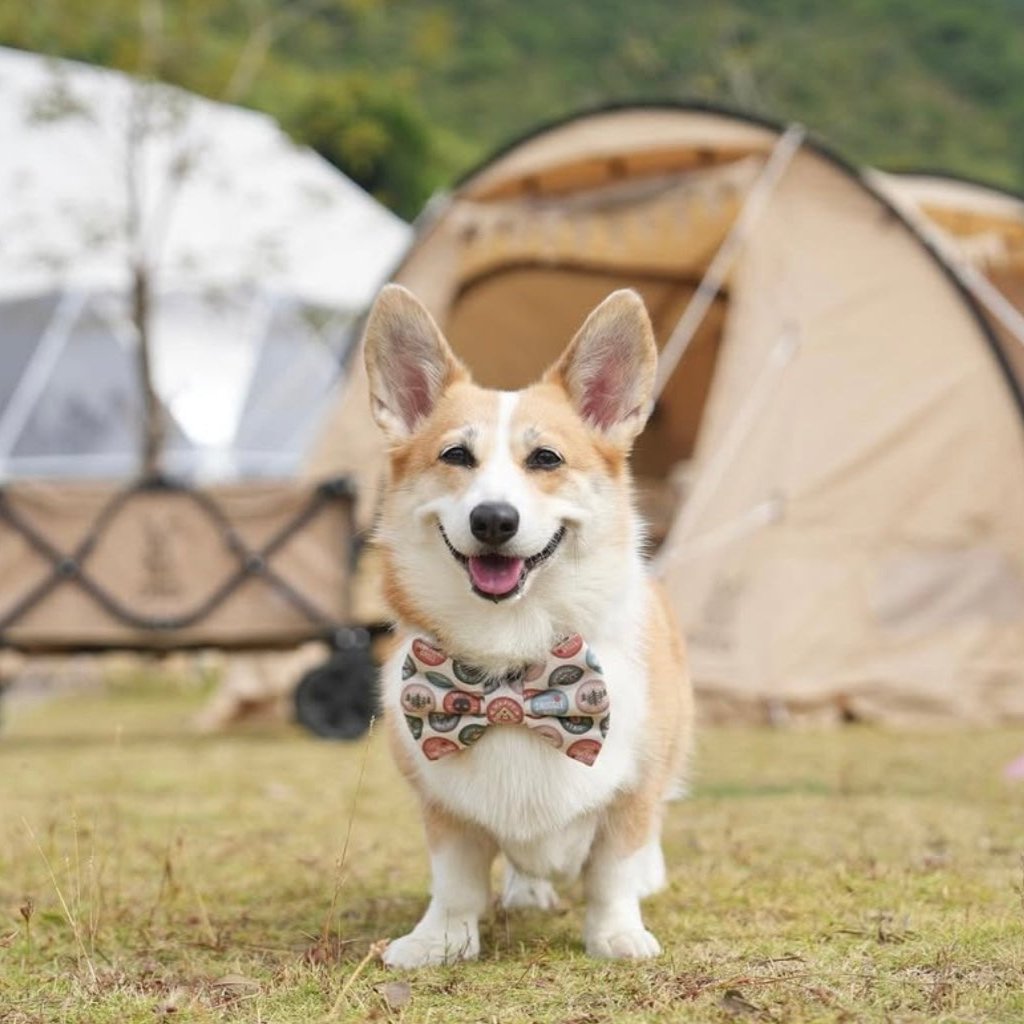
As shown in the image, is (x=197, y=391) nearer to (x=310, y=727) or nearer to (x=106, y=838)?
(x=310, y=727)

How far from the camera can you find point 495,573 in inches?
91.4

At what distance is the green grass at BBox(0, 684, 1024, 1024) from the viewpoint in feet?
6.73

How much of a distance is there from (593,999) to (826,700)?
4.23m

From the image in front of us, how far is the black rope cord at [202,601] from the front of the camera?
635 centimetres

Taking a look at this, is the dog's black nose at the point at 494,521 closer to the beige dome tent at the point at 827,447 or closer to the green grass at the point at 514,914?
the green grass at the point at 514,914

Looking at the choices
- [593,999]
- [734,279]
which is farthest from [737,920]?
[734,279]

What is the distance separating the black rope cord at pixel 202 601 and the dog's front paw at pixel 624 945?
4103 millimetres

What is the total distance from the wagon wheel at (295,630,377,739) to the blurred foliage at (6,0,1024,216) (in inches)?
593

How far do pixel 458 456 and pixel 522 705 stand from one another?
0.42 m

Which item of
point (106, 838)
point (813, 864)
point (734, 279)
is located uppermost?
point (734, 279)

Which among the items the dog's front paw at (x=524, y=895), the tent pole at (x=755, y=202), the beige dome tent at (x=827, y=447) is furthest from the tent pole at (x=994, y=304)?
the dog's front paw at (x=524, y=895)

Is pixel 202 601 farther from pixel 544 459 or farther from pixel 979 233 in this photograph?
pixel 979 233

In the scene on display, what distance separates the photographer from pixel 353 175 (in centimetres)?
2584

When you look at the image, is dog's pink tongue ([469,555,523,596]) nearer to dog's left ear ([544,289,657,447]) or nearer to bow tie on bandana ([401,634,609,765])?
bow tie on bandana ([401,634,609,765])
